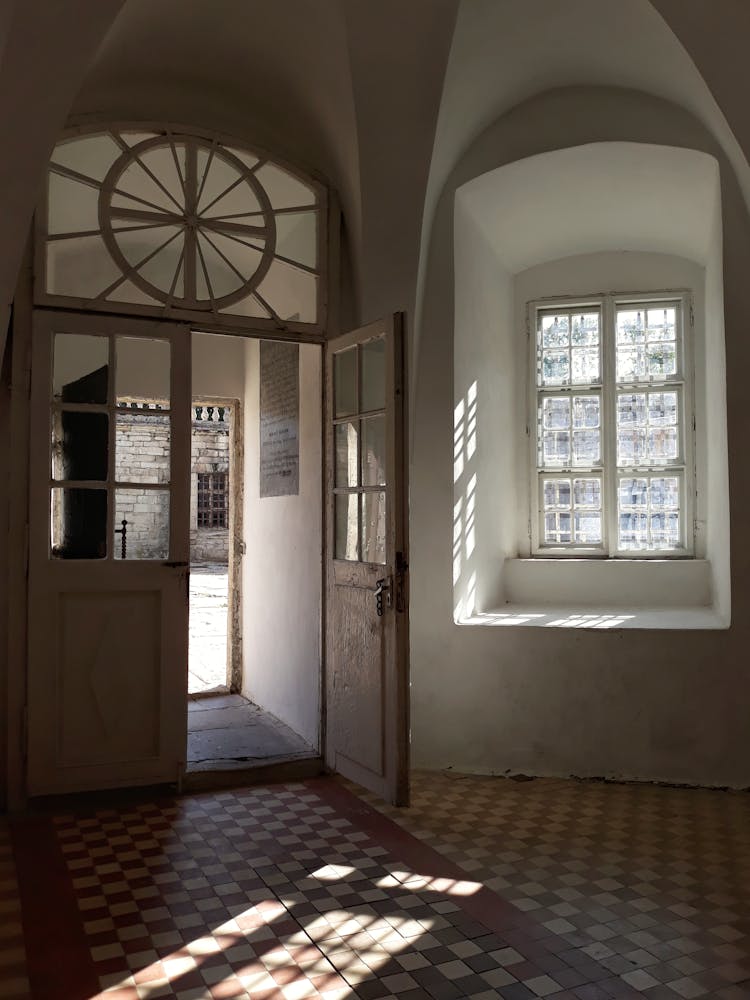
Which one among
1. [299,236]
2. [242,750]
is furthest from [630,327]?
[242,750]

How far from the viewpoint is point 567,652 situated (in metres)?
4.94

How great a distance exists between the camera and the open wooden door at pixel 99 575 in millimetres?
4301

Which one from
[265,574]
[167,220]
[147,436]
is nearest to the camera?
[167,220]

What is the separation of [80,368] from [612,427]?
3589 mm

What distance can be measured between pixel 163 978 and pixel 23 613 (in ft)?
7.06

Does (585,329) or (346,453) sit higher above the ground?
(585,329)

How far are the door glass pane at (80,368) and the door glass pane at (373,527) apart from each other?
1.49 m

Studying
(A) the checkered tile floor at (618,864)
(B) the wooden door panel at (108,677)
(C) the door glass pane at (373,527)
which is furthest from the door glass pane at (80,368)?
(A) the checkered tile floor at (618,864)

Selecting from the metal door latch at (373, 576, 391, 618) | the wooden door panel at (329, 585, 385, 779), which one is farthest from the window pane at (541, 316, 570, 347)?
the metal door latch at (373, 576, 391, 618)

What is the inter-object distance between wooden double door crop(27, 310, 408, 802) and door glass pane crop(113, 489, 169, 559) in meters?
0.01

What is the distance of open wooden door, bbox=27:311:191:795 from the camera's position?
14.1ft

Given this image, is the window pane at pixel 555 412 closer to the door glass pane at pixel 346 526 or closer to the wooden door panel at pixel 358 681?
the door glass pane at pixel 346 526

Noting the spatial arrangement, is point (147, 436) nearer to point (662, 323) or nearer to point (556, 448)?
point (556, 448)

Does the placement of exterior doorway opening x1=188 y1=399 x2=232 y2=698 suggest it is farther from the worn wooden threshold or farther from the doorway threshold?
the worn wooden threshold
